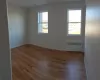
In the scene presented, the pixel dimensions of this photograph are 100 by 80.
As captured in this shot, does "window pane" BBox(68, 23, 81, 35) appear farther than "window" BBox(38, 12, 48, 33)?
No

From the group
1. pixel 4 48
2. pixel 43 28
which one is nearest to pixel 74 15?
pixel 43 28

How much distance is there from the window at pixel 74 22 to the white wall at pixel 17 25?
2.96 metres

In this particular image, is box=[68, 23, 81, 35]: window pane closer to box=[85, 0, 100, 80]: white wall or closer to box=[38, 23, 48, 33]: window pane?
box=[38, 23, 48, 33]: window pane

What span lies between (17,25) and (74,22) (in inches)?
128

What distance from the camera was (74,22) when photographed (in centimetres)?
657

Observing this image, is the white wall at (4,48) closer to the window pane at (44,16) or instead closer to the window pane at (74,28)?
the window pane at (74,28)

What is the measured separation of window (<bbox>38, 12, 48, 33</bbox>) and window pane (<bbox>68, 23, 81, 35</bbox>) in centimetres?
142

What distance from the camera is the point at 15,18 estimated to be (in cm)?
755

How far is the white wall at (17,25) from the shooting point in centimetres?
725

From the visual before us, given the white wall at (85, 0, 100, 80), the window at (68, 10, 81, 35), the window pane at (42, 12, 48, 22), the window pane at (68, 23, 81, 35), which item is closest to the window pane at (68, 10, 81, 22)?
the window at (68, 10, 81, 35)

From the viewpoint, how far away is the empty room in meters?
4.61

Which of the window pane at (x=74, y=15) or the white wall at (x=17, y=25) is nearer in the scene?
the window pane at (x=74, y=15)

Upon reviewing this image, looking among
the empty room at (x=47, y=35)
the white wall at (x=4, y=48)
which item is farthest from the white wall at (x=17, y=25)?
the white wall at (x=4, y=48)

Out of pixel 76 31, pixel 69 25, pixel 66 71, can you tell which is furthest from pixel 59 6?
pixel 66 71
